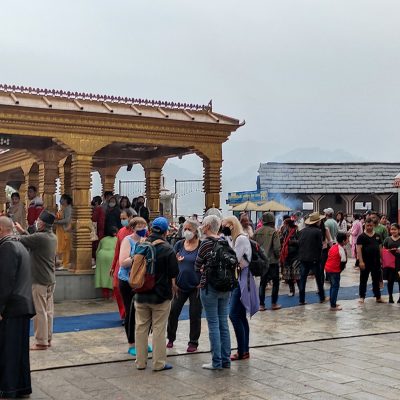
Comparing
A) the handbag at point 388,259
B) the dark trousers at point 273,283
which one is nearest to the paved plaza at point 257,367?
the dark trousers at point 273,283

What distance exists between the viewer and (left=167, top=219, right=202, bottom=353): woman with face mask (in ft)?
25.3

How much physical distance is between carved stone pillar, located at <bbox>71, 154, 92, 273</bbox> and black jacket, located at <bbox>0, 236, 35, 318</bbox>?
20.9 feet

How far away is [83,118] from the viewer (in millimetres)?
12227

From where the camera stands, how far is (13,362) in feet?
19.0

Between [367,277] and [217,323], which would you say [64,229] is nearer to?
[367,277]

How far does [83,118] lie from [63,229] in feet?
7.96

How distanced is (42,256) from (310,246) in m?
5.57

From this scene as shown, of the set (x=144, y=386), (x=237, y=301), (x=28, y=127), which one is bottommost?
(x=144, y=386)

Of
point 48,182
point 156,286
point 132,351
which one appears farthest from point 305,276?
point 48,182

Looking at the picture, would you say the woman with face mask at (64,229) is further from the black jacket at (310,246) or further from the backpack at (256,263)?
the backpack at (256,263)

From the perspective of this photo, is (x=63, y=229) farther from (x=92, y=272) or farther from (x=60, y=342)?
(x=60, y=342)

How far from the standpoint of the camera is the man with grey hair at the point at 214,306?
688cm

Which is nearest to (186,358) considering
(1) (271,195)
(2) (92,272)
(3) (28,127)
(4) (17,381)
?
(4) (17,381)

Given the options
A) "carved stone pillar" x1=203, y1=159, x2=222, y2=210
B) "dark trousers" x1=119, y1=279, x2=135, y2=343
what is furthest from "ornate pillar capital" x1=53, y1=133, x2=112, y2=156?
"dark trousers" x1=119, y1=279, x2=135, y2=343
